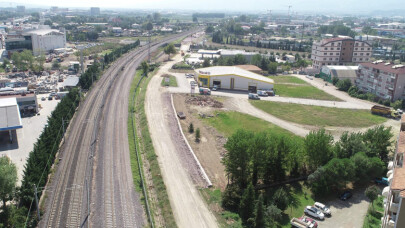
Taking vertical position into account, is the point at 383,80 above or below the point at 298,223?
above

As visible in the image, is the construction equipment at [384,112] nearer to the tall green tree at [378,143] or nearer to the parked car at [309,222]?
the tall green tree at [378,143]

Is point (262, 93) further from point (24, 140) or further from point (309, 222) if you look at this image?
point (24, 140)

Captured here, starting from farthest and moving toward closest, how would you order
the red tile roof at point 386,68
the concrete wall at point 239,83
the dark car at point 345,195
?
the concrete wall at point 239,83, the red tile roof at point 386,68, the dark car at point 345,195

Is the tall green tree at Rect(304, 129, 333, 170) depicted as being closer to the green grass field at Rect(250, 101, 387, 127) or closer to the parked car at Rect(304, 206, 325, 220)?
the parked car at Rect(304, 206, 325, 220)

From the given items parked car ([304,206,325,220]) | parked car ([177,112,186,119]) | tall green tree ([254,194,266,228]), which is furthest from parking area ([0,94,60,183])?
parked car ([304,206,325,220])

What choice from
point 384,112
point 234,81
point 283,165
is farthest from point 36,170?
point 384,112

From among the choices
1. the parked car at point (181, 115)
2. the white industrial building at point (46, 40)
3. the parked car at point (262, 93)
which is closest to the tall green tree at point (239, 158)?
the parked car at point (181, 115)
